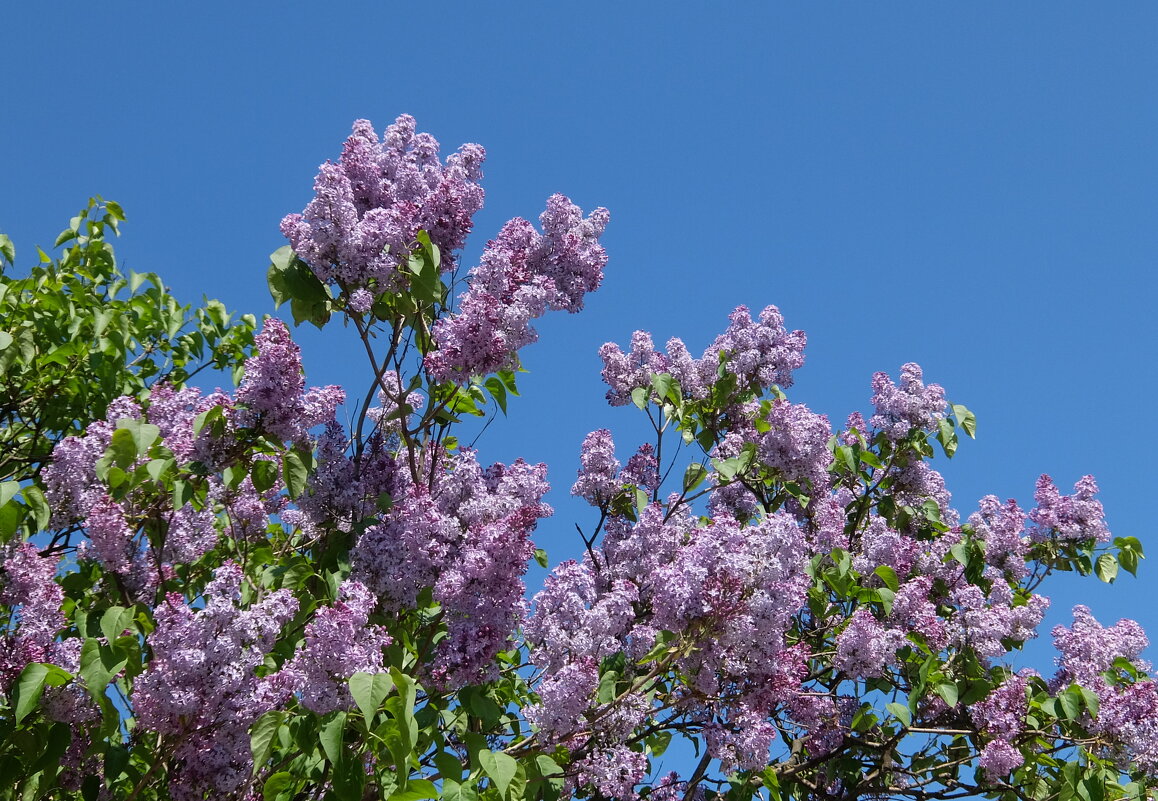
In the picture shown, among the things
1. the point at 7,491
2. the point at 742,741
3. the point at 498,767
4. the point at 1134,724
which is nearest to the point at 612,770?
the point at 742,741

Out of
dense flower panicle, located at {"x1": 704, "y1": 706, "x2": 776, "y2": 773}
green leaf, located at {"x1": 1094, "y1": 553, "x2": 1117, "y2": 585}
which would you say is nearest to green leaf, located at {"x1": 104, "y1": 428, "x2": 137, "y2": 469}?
dense flower panicle, located at {"x1": 704, "y1": 706, "x2": 776, "y2": 773}

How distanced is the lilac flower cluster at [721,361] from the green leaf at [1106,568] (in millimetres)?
2268

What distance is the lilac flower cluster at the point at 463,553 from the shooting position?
363cm

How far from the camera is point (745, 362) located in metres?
6.04

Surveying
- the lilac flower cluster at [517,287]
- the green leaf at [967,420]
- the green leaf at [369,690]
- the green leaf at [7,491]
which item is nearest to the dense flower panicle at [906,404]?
the green leaf at [967,420]

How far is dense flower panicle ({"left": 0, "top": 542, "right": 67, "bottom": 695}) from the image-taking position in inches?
138

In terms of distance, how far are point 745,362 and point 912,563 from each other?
4.95 feet

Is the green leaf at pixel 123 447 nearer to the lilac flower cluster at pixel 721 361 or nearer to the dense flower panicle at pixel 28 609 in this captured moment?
the dense flower panicle at pixel 28 609

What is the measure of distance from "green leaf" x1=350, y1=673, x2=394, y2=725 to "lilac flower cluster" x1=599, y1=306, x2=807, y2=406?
341 cm

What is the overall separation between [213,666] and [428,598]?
94 centimetres

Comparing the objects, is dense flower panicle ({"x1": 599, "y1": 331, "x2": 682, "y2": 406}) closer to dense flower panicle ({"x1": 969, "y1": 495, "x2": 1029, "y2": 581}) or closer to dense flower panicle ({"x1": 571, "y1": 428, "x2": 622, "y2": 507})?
dense flower panicle ({"x1": 571, "y1": 428, "x2": 622, "y2": 507})

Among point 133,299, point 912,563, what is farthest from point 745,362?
point 133,299

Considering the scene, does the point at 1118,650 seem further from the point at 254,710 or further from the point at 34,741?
the point at 34,741

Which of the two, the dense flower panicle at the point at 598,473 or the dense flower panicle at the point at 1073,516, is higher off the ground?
the dense flower panicle at the point at 1073,516
